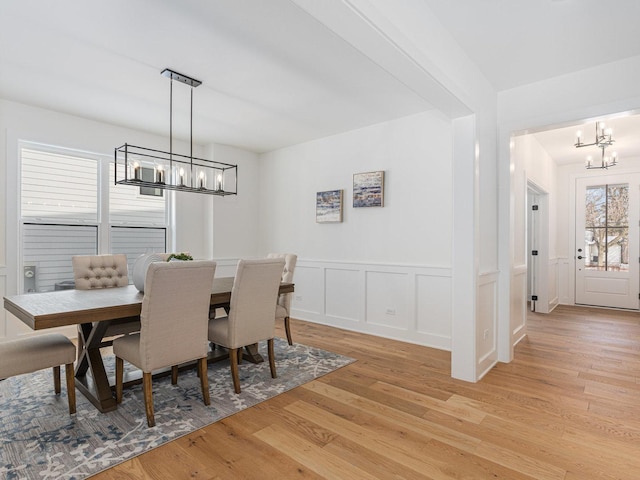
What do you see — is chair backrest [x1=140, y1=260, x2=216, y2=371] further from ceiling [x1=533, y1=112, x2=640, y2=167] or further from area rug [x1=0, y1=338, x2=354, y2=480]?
ceiling [x1=533, y1=112, x2=640, y2=167]

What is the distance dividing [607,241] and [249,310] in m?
6.67

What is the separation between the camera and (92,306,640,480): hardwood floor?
1873 mm

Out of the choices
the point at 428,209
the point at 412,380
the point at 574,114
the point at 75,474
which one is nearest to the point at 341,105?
the point at 428,209

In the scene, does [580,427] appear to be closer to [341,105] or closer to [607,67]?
[607,67]

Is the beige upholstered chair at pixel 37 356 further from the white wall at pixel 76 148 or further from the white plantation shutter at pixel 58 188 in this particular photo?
the white plantation shutter at pixel 58 188

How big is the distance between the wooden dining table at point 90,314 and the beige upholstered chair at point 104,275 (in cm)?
28

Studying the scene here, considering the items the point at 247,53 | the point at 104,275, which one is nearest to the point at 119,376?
the point at 104,275

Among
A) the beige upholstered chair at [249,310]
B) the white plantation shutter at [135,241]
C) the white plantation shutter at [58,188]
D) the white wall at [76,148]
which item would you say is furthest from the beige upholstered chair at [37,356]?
the white plantation shutter at [135,241]

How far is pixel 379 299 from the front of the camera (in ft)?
14.8

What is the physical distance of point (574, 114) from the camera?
3.05 m

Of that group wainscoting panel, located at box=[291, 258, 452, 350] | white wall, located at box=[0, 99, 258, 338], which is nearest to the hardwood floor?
wainscoting panel, located at box=[291, 258, 452, 350]

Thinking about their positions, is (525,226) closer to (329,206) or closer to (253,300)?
(329,206)

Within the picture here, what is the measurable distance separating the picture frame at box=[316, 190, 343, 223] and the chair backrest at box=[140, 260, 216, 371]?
2.68m

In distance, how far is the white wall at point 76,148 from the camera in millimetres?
3818
